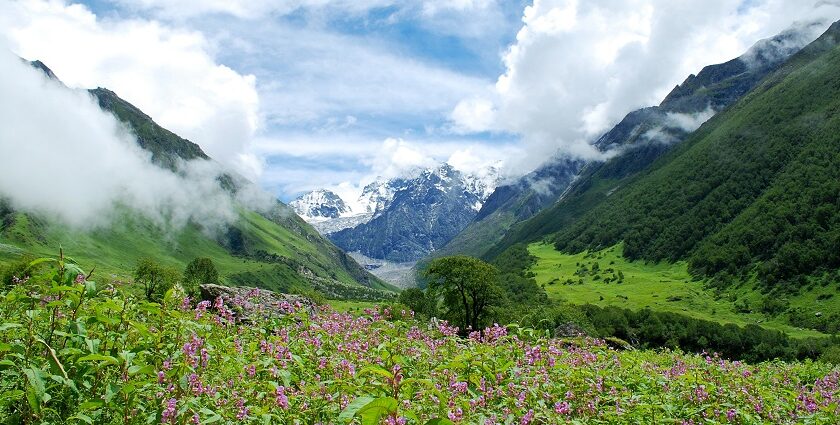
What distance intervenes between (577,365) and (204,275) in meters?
161

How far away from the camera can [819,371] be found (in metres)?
A: 20.0

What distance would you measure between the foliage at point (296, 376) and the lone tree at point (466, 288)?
66585 millimetres

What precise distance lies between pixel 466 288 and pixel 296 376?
7465cm

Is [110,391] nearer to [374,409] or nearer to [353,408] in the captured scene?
[353,408]

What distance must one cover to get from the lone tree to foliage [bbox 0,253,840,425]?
66585mm

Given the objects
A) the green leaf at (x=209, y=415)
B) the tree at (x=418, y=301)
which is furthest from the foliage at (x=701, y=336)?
the green leaf at (x=209, y=415)

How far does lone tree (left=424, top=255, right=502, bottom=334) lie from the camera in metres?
79.8

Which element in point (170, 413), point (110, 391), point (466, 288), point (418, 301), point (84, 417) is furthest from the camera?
point (418, 301)

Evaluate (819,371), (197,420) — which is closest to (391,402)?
(197,420)

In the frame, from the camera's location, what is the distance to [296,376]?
7605 millimetres

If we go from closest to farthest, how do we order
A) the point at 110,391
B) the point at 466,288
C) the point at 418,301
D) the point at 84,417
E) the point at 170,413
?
the point at 84,417, the point at 170,413, the point at 110,391, the point at 466,288, the point at 418,301

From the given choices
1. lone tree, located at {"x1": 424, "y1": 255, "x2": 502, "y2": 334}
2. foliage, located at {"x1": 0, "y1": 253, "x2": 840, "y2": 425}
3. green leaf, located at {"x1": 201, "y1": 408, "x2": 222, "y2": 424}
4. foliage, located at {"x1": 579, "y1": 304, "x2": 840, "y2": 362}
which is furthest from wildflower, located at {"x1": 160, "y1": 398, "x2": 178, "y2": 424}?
foliage, located at {"x1": 579, "y1": 304, "x2": 840, "y2": 362}

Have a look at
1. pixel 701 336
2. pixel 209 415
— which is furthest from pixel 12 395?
pixel 701 336

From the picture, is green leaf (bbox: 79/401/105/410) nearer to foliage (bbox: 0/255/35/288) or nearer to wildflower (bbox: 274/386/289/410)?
foliage (bbox: 0/255/35/288)
